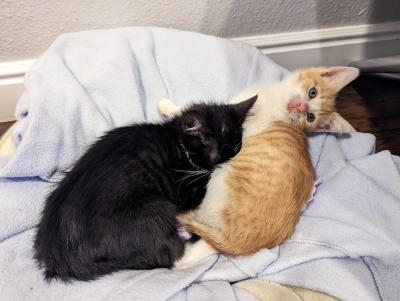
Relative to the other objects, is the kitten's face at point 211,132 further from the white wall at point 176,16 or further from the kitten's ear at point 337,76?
the white wall at point 176,16

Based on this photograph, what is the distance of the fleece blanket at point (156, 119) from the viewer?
3.33 feet

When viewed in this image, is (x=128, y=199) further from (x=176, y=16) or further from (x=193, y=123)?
(x=176, y=16)

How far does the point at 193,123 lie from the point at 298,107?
440 millimetres

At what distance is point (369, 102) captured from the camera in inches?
72.1

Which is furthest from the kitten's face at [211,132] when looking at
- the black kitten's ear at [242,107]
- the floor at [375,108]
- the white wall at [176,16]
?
the floor at [375,108]

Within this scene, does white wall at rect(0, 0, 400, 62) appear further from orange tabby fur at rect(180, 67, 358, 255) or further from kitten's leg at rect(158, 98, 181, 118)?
orange tabby fur at rect(180, 67, 358, 255)

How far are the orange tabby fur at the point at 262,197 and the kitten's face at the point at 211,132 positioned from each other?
Answer: 0.07 m

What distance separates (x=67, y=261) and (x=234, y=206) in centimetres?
48

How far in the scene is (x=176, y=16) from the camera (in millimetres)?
1479

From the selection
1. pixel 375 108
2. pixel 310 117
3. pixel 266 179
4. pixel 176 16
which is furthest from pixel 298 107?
pixel 375 108

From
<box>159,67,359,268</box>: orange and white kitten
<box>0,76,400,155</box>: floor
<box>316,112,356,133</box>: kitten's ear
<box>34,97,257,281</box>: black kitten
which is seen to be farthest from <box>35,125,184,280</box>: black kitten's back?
<box>0,76,400,155</box>: floor

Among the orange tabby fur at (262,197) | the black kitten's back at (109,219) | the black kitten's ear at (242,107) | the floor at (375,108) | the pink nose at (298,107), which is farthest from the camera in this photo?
the floor at (375,108)

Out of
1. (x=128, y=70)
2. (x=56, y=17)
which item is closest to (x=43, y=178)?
(x=128, y=70)

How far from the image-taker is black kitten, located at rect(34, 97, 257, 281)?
94 cm
